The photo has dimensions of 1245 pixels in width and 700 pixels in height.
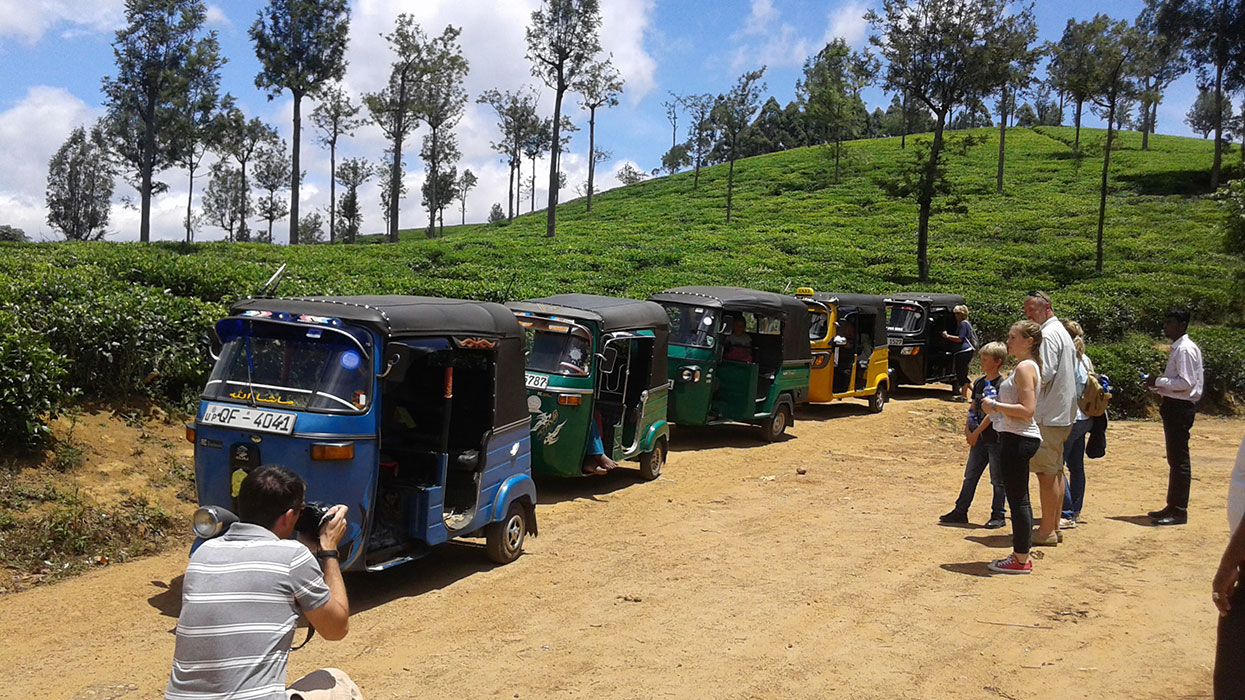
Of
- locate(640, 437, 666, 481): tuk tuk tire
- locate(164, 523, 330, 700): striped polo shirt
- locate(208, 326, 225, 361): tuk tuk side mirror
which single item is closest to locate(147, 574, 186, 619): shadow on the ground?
locate(208, 326, 225, 361): tuk tuk side mirror

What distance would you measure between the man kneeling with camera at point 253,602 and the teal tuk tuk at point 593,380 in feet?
22.2

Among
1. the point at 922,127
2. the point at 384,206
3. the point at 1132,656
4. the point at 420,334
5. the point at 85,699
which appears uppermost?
the point at 922,127

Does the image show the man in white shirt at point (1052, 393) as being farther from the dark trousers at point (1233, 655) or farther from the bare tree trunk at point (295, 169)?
the bare tree trunk at point (295, 169)

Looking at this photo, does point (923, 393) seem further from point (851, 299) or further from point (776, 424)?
point (776, 424)

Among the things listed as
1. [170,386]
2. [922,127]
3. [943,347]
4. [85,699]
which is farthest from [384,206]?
[85,699]

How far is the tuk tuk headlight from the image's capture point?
139 inches

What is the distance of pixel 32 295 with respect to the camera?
10445mm

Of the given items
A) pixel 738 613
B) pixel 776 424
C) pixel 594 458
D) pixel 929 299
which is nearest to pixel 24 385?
pixel 594 458

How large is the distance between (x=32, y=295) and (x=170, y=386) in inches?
70.2

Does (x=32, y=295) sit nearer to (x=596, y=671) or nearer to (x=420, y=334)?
(x=420, y=334)

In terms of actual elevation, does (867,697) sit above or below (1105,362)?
below

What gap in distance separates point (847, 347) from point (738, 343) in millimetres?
3797

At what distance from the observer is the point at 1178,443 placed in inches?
366

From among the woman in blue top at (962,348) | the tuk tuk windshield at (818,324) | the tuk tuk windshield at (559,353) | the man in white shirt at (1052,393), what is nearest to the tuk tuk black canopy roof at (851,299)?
the tuk tuk windshield at (818,324)
